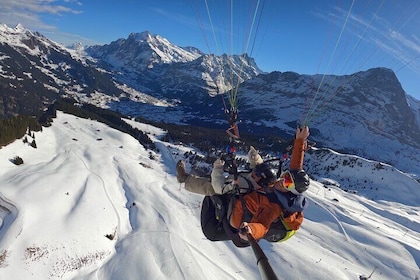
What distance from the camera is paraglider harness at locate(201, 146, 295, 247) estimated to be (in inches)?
380

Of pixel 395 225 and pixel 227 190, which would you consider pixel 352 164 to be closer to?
pixel 395 225

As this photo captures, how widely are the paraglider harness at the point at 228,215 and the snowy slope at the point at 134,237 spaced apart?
814 inches

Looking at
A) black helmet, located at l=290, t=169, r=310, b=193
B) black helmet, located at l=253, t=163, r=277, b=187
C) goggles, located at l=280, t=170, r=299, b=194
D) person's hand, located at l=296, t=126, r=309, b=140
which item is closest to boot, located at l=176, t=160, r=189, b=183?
black helmet, located at l=253, t=163, r=277, b=187

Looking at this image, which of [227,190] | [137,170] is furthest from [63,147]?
[227,190]

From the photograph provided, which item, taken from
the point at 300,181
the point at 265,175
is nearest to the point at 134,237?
the point at 265,175

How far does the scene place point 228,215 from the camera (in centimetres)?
1006

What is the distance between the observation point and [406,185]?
101 meters

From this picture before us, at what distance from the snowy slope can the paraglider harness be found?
67.8 ft

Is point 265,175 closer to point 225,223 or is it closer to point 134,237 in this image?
point 225,223

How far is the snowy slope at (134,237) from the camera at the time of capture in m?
30.2

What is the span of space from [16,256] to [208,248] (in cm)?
1869

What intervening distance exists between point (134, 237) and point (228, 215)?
2979 cm

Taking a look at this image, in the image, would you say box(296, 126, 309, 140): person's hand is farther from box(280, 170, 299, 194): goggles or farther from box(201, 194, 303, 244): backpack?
box(201, 194, 303, 244): backpack

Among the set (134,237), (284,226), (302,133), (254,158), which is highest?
(302,133)
